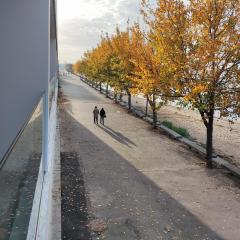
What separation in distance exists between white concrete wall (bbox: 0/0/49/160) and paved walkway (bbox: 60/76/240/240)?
297cm

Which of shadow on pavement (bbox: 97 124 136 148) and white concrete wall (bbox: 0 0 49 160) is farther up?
white concrete wall (bbox: 0 0 49 160)

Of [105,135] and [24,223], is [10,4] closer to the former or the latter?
[24,223]

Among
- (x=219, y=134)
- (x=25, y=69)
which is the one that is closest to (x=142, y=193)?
(x=25, y=69)

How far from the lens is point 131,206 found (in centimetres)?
1131

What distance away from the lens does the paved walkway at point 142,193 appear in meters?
9.84

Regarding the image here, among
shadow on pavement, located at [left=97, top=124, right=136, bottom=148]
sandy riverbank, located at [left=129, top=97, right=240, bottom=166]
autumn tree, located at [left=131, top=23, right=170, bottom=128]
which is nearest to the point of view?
autumn tree, located at [left=131, top=23, right=170, bottom=128]

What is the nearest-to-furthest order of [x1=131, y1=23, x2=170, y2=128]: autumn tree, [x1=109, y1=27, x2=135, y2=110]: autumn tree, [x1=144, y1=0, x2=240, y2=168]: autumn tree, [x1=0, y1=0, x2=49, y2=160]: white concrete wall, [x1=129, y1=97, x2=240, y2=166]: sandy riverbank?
[x1=0, y1=0, x2=49, y2=160]: white concrete wall, [x1=144, y1=0, x2=240, y2=168]: autumn tree, [x1=131, y1=23, x2=170, y2=128]: autumn tree, [x1=129, y1=97, x2=240, y2=166]: sandy riverbank, [x1=109, y1=27, x2=135, y2=110]: autumn tree

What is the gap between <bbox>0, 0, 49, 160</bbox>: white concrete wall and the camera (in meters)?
9.51

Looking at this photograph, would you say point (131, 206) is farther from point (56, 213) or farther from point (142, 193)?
point (56, 213)

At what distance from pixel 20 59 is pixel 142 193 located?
18.6 ft

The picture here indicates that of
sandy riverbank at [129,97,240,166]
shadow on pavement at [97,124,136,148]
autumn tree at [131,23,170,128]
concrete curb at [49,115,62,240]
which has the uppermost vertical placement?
autumn tree at [131,23,170,128]

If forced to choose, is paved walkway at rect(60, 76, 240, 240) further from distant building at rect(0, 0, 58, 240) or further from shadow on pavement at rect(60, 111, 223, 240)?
distant building at rect(0, 0, 58, 240)

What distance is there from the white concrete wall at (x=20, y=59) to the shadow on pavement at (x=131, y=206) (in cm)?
310

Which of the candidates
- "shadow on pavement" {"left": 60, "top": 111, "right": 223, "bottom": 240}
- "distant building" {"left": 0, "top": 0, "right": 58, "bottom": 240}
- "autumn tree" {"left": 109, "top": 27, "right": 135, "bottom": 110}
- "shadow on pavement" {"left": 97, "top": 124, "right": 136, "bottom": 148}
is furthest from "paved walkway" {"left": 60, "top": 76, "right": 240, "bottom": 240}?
"autumn tree" {"left": 109, "top": 27, "right": 135, "bottom": 110}
